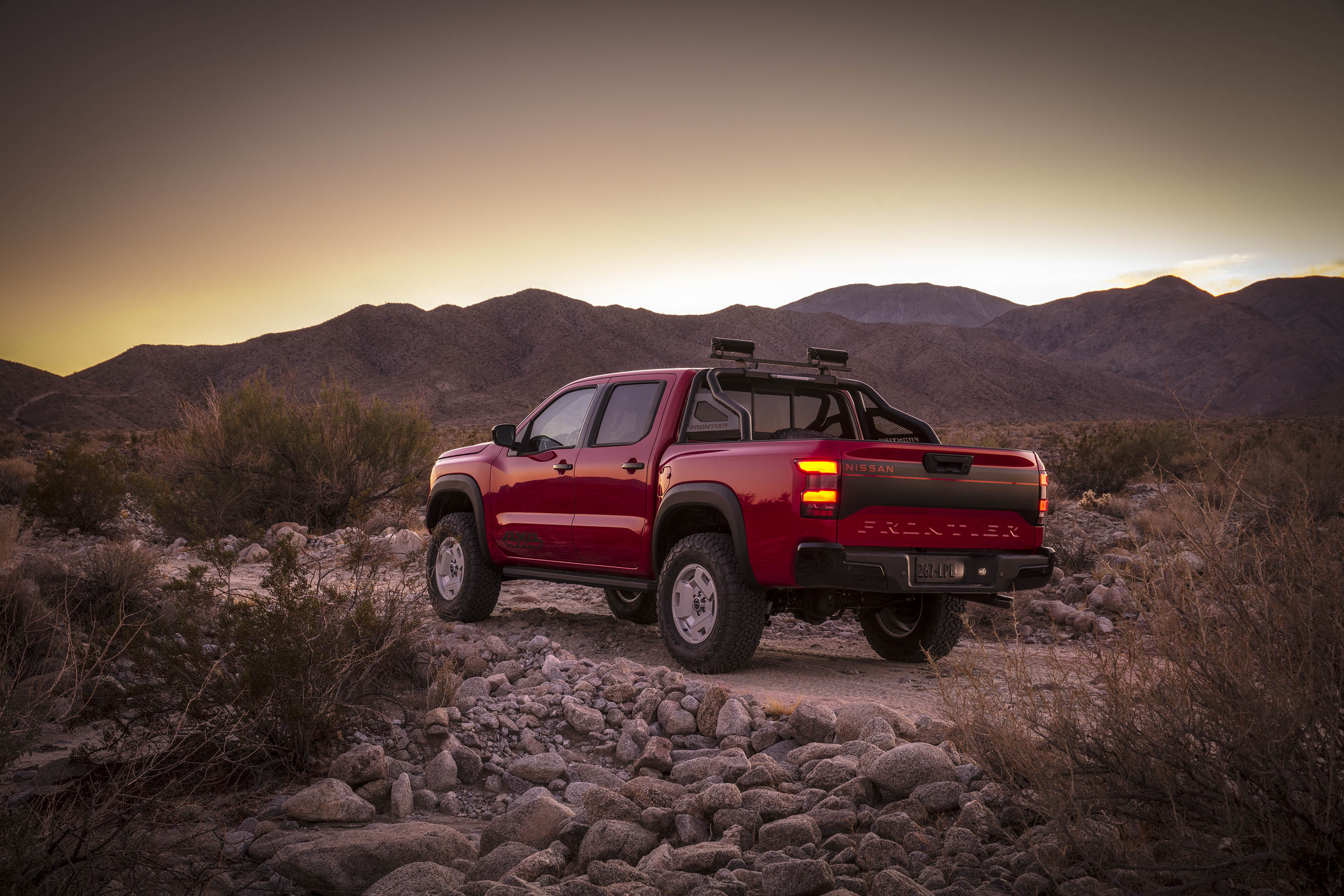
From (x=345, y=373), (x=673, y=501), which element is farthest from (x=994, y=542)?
(x=345, y=373)

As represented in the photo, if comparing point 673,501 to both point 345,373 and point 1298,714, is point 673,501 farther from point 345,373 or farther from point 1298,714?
point 345,373

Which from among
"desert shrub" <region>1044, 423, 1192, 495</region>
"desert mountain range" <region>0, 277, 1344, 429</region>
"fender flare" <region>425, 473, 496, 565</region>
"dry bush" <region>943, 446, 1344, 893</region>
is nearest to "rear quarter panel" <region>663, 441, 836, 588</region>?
"dry bush" <region>943, 446, 1344, 893</region>

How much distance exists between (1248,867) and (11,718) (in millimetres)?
3820

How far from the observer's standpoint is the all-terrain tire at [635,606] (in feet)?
28.9

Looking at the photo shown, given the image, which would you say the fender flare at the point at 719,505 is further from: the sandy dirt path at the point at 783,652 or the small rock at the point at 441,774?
the small rock at the point at 441,774

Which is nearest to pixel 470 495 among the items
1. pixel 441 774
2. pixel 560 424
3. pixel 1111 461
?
pixel 560 424

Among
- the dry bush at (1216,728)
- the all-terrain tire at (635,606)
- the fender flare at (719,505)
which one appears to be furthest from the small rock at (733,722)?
the all-terrain tire at (635,606)

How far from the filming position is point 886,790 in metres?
4.18

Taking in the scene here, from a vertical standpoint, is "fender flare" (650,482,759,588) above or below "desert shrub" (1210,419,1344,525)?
above

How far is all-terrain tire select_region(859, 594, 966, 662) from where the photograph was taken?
6.96 meters

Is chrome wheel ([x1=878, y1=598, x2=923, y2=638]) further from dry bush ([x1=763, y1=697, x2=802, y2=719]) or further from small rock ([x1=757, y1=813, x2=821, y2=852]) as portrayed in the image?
small rock ([x1=757, y1=813, x2=821, y2=852])

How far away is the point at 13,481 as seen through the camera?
17.7m

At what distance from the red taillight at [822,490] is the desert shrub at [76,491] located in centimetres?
1321

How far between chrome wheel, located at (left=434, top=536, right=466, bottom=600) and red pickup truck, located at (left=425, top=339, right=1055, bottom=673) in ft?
0.06
